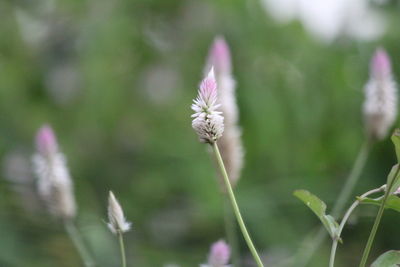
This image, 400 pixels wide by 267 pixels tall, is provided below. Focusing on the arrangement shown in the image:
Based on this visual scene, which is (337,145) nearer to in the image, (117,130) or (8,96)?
(117,130)

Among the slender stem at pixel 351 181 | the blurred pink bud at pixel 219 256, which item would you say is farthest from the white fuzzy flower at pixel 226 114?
the blurred pink bud at pixel 219 256

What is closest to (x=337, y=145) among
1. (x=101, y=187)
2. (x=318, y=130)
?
(x=318, y=130)

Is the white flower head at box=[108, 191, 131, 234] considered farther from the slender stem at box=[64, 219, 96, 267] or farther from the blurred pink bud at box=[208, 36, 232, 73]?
the blurred pink bud at box=[208, 36, 232, 73]

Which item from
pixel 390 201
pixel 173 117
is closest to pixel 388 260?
pixel 390 201

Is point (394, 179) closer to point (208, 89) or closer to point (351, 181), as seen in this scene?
point (208, 89)

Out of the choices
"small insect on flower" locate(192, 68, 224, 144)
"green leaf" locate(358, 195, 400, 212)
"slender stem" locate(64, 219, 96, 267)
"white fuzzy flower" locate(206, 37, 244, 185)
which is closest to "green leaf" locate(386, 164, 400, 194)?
"green leaf" locate(358, 195, 400, 212)

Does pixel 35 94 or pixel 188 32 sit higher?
pixel 188 32

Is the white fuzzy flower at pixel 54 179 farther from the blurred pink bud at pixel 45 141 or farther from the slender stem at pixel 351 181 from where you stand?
the slender stem at pixel 351 181
